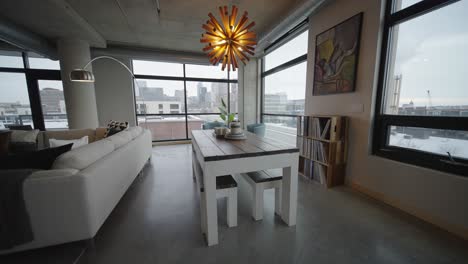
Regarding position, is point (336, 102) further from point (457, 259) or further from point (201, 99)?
point (201, 99)

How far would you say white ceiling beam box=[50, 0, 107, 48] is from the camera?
259 cm

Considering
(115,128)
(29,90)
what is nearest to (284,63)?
(115,128)

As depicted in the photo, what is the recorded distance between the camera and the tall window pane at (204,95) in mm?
5398

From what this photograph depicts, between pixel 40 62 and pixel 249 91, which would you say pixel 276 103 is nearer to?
pixel 249 91

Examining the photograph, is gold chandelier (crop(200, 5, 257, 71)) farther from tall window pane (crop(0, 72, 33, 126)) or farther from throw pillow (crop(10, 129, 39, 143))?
tall window pane (crop(0, 72, 33, 126))

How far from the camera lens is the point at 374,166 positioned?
6.73 ft

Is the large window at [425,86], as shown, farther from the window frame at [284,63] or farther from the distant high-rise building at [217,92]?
the distant high-rise building at [217,92]

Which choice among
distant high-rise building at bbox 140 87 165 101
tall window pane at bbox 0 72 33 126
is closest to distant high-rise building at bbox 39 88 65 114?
tall window pane at bbox 0 72 33 126

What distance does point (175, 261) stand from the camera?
48.5 inches

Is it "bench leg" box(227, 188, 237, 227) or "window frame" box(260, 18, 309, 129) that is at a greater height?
"window frame" box(260, 18, 309, 129)

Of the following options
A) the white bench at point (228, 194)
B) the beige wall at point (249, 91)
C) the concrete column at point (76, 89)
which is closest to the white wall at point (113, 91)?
the concrete column at point (76, 89)

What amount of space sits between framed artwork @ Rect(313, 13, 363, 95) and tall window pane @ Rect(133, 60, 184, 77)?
13.2ft

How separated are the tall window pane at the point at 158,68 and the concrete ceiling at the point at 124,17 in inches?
35.0

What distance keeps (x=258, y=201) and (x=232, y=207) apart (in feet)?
0.92
